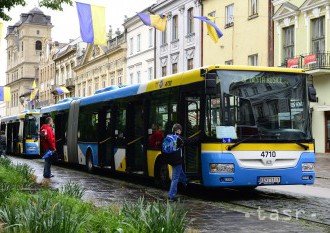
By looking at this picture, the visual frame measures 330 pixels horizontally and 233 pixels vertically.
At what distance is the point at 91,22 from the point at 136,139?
762 centimetres

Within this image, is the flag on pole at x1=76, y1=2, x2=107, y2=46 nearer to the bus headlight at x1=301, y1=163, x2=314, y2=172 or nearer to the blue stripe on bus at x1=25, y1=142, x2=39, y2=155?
the bus headlight at x1=301, y1=163, x2=314, y2=172

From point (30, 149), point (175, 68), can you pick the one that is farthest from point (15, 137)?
point (175, 68)

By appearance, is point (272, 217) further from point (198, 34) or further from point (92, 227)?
point (198, 34)

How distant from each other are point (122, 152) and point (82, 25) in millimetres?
6688

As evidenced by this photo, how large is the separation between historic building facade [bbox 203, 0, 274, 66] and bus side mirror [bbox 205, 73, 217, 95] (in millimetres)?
23388

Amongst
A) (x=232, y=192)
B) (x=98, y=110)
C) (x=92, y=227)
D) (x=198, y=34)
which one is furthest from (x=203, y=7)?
(x=92, y=227)

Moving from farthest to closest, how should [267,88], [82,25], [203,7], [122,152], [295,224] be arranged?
[203,7]
[82,25]
[122,152]
[267,88]
[295,224]

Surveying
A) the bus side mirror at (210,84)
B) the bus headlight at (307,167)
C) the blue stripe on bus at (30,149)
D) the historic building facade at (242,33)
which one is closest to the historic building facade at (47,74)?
the historic building facade at (242,33)

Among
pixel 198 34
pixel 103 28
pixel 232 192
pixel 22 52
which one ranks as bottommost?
pixel 232 192

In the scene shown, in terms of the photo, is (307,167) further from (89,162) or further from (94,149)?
(89,162)

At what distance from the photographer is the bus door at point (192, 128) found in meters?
13.1

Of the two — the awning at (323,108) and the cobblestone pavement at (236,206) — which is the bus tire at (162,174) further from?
the awning at (323,108)

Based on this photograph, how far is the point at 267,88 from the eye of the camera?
13.1 m

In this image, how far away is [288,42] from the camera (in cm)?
3419
